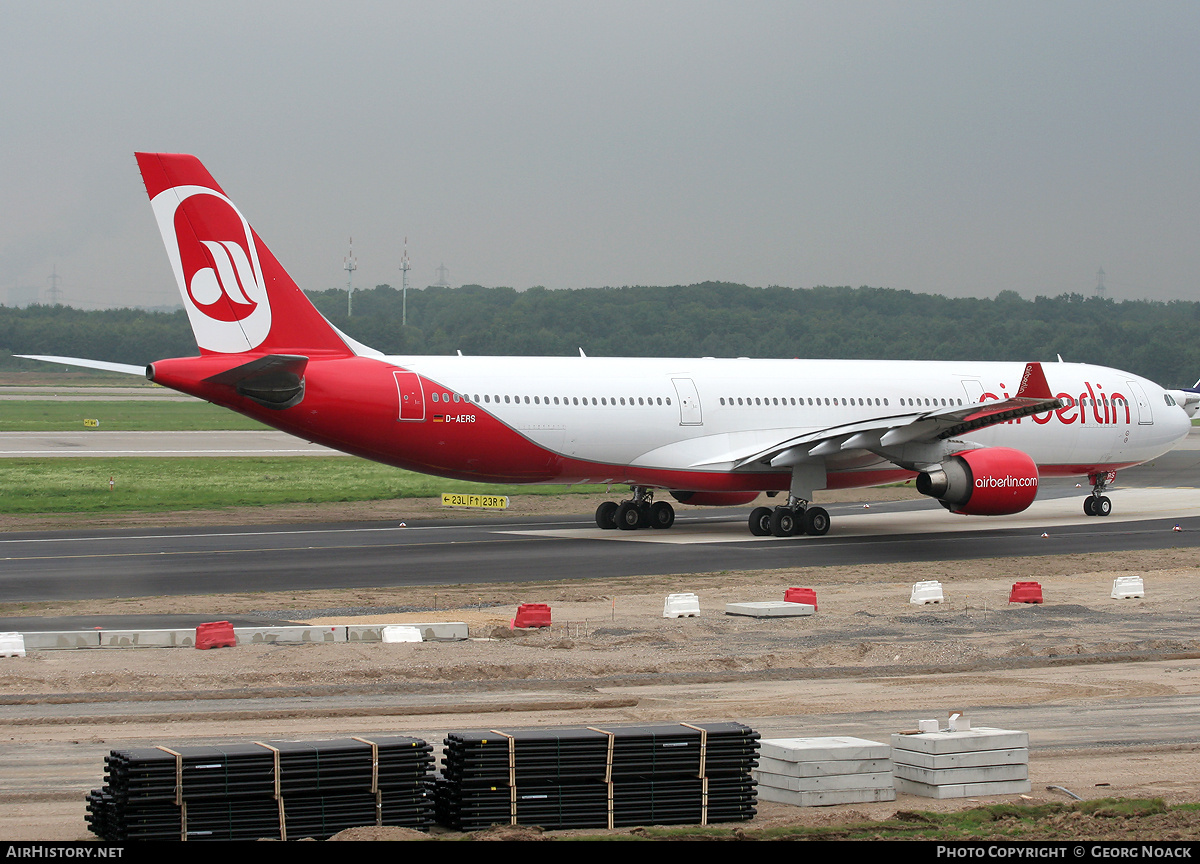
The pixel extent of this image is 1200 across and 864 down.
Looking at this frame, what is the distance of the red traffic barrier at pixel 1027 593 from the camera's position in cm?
2386

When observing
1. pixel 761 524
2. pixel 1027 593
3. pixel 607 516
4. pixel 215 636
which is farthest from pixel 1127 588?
pixel 215 636

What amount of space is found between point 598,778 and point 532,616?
30.5 ft

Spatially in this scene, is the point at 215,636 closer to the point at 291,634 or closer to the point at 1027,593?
the point at 291,634

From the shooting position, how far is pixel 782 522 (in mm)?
33406

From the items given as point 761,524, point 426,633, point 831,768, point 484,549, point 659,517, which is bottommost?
point 831,768

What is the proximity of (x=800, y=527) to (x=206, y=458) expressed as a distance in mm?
31807

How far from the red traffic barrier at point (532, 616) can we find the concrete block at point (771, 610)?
3.36m

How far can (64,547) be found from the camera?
3027cm

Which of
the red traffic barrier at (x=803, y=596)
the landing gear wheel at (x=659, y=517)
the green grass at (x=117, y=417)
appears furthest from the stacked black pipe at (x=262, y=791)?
the green grass at (x=117, y=417)

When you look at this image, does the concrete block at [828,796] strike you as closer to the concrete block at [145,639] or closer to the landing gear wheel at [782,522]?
the concrete block at [145,639]

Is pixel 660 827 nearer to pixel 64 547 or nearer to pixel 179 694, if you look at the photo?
pixel 179 694

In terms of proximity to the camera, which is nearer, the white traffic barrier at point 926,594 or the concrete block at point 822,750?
the concrete block at point 822,750

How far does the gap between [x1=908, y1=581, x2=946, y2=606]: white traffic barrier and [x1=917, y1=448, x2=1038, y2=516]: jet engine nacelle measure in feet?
29.4
